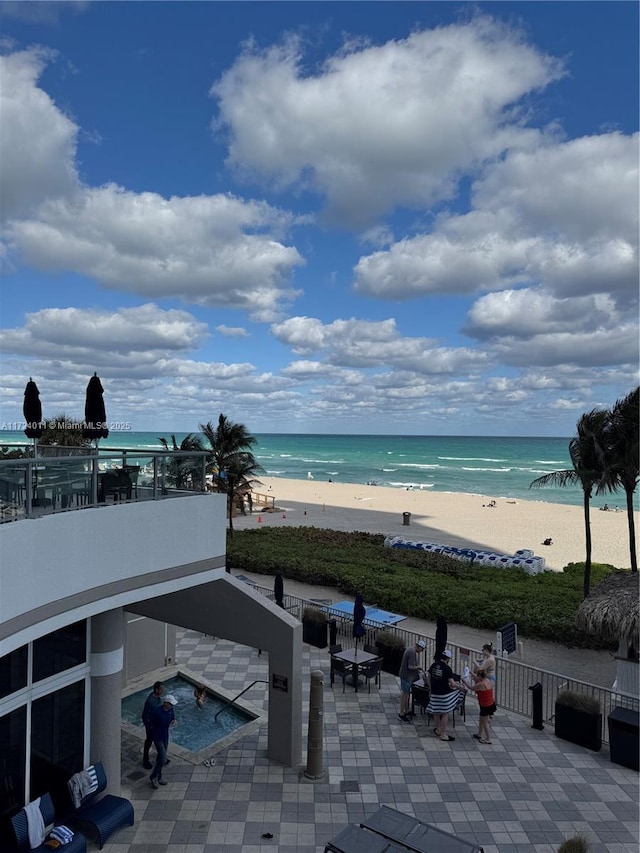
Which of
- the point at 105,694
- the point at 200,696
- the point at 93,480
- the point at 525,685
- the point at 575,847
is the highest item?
the point at 93,480

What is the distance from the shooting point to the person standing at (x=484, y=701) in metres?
10.1

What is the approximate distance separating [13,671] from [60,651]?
2.54ft

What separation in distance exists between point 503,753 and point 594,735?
1608 millimetres

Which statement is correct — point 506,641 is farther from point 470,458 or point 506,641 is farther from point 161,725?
point 470,458

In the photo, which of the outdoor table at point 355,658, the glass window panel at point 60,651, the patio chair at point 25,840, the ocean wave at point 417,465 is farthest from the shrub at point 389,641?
the ocean wave at point 417,465

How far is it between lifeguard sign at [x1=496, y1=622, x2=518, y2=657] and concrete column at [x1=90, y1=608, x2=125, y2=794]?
8364 millimetres

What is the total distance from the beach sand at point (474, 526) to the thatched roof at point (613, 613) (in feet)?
8.09

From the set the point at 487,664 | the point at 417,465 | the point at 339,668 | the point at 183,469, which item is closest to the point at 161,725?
the point at 183,469

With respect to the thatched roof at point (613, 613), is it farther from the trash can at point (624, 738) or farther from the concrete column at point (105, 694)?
the concrete column at point (105, 694)

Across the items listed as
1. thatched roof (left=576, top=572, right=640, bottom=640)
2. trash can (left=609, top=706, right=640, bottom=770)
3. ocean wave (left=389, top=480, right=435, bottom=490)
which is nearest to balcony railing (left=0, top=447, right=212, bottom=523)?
trash can (left=609, top=706, right=640, bottom=770)

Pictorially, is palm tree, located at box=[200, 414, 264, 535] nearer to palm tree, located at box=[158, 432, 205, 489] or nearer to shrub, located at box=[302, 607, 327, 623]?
shrub, located at box=[302, 607, 327, 623]

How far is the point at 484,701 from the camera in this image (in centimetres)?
1006

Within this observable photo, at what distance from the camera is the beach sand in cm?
1510

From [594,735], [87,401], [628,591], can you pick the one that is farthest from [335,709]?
[87,401]
